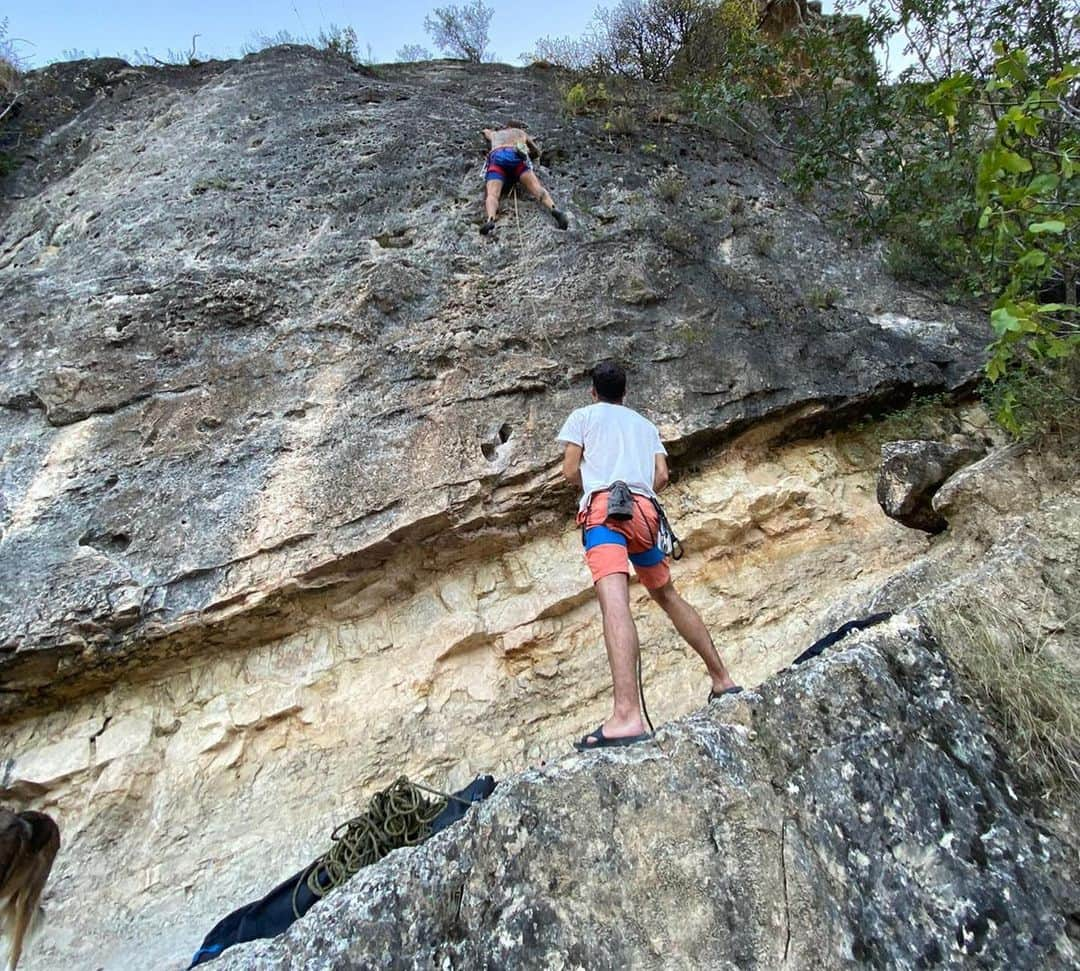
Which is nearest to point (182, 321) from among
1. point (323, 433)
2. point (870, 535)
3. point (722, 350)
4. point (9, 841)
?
point (323, 433)

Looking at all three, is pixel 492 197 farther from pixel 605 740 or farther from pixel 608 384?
pixel 605 740

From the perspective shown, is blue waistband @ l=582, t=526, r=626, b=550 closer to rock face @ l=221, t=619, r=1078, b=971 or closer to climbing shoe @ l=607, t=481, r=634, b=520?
climbing shoe @ l=607, t=481, r=634, b=520

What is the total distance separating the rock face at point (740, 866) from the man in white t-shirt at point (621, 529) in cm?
69

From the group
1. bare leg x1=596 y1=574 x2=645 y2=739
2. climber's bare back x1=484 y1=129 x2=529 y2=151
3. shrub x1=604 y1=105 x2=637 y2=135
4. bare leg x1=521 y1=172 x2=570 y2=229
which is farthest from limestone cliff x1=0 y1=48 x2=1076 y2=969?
bare leg x1=596 y1=574 x2=645 y2=739

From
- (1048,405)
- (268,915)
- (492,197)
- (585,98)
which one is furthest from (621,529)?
(585,98)

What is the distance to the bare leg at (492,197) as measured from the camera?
21.9 feet

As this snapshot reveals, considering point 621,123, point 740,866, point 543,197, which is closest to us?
point 740,866

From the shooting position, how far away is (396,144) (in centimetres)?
750

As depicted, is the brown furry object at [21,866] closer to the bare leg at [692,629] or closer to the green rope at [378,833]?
the green rope at [378,833]

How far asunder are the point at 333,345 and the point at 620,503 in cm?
309

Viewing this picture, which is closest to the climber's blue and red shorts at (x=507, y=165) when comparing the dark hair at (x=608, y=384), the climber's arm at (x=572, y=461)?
the dark hair at (x=608, y=384)

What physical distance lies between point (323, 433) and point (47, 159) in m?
6.31

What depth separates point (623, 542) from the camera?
3.56 metres

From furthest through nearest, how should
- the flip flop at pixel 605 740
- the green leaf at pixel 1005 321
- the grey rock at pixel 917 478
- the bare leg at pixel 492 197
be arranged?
the bare leg at pixel 492 197 < the grey rock at pixel 917 478 < the flip flop at pixel 605 740 < the green leaf at pixel 1005 321
